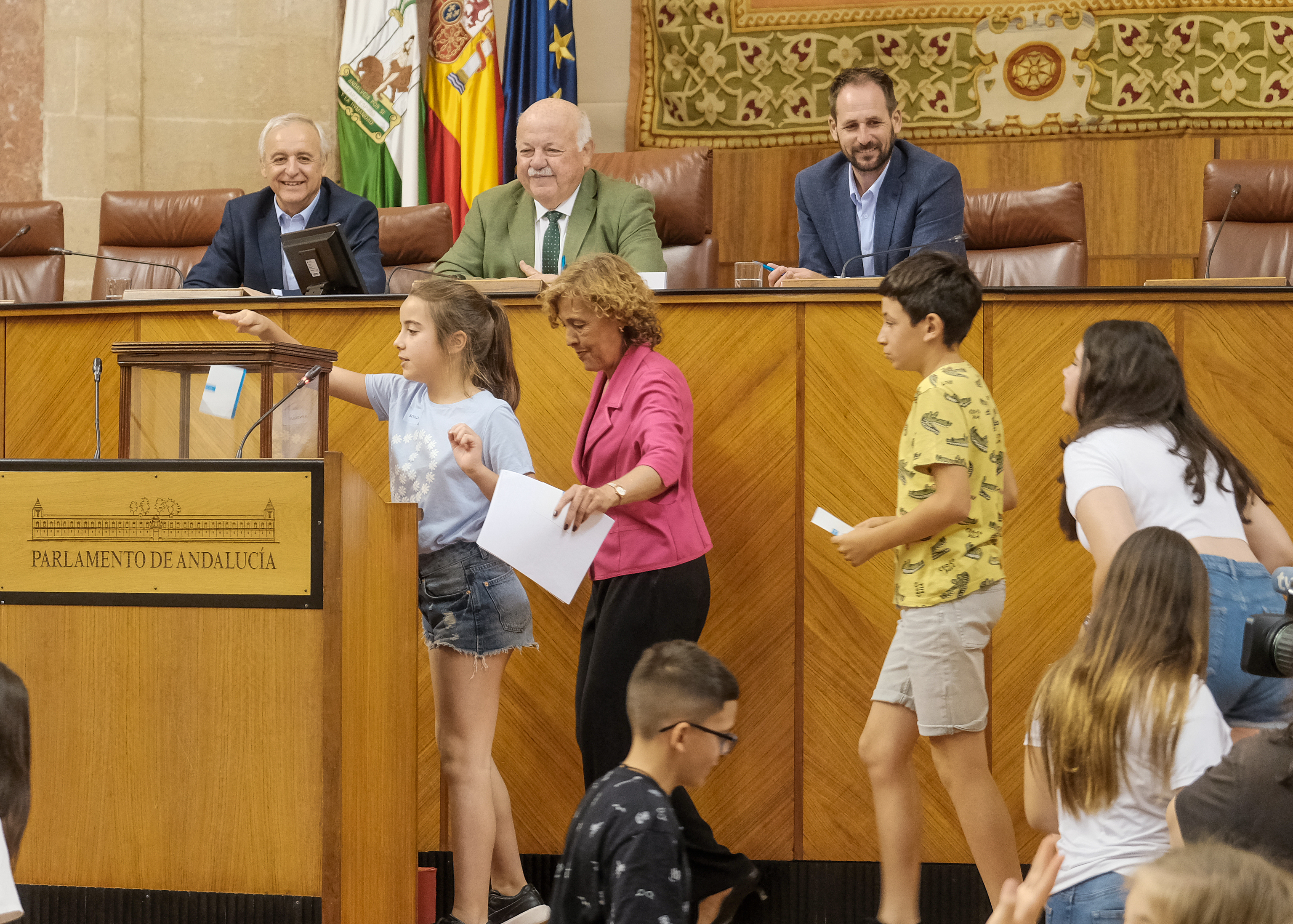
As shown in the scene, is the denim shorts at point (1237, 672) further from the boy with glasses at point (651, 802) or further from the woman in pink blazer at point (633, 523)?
the woman in pink blazer at point (633, 523)

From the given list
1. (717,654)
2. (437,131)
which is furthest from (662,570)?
(437,131)

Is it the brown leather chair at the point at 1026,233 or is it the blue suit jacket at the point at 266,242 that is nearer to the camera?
the blue suit jacket at the point at 266,242

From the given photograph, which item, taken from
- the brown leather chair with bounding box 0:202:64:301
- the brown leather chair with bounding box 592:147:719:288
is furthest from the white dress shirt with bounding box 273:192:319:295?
the brown leather chair with bounding box 0:202:64:301

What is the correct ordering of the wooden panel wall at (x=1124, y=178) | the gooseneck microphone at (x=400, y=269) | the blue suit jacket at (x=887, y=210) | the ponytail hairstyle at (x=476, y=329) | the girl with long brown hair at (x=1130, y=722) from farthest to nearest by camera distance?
the wooden panel wall at (x=1124, y=178), the gooseneck microphone at (x=400, y=269), the blue suit jacket at (x=887, y=210), the ponytail hairstyle at (x=476, y=329), the girl with long brown hair at (x=1130, y=722)

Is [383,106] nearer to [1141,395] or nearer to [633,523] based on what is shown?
[633,523]

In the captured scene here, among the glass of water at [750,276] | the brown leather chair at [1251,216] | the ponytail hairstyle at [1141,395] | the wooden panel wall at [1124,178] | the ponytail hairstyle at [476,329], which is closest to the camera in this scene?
the ponytail hairstyle at [1141,395]

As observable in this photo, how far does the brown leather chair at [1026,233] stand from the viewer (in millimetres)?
4145

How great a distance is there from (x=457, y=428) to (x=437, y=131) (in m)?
3.53

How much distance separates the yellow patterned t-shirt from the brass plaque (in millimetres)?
1037

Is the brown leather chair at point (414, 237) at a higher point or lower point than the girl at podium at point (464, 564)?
higher

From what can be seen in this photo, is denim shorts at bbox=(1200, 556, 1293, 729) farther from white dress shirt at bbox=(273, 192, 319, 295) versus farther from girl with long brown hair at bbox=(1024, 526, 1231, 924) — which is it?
white dress shirt at bbox=(273, 192, 319, 295)

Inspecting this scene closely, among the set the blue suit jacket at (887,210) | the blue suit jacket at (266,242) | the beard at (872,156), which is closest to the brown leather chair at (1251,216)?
the blue suit jacket at (887,210)

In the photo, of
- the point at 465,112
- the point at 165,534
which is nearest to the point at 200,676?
the point at 165,534

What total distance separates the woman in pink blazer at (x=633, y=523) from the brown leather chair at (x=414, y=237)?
1.96 m
